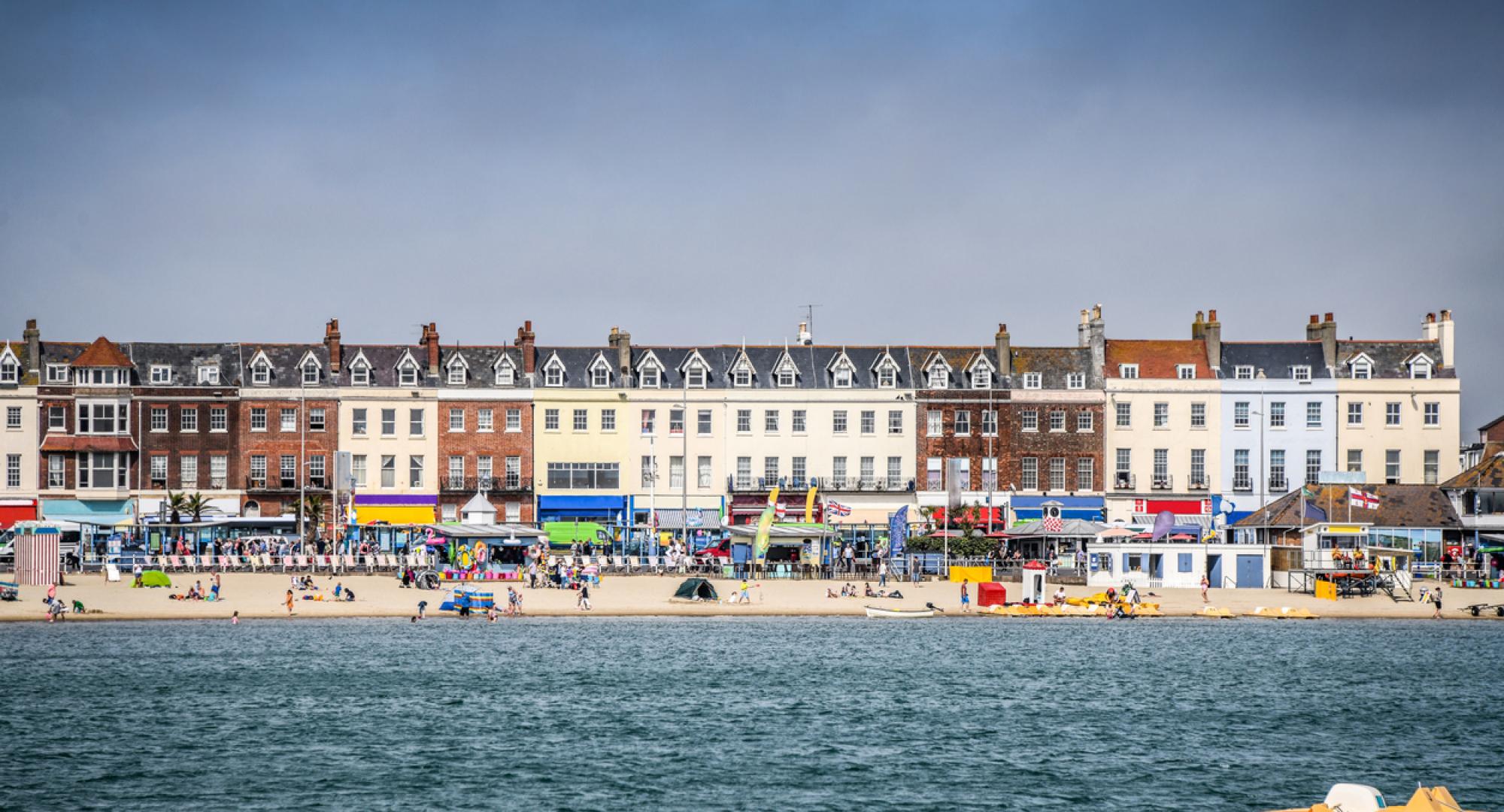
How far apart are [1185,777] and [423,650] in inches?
1144

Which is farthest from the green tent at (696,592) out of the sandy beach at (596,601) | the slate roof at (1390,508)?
the slate roof at (1390,508)

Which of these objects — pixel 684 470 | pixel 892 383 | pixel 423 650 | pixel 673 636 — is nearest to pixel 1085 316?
pixel 892 383

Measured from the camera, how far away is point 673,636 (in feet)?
205

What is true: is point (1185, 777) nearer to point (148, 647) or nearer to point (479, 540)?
point (148, 647)

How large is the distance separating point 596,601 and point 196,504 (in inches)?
1059

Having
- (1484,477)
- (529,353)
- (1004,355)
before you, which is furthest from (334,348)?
(1484,477)

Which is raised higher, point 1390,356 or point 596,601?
point 1390,356

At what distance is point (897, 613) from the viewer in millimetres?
66812

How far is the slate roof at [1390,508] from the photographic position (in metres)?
81.2

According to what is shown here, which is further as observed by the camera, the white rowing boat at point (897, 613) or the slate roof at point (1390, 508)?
the slate roof at point (1390, 508)

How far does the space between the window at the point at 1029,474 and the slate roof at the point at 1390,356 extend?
17.4 meters

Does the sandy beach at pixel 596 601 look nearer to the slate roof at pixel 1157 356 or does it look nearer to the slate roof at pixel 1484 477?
the slate roof at pixel 1484 477

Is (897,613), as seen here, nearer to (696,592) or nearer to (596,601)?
(696,592)

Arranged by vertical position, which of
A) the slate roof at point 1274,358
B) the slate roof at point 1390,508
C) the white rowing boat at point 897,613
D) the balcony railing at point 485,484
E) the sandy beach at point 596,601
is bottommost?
the white rowing boat at point 897,613
